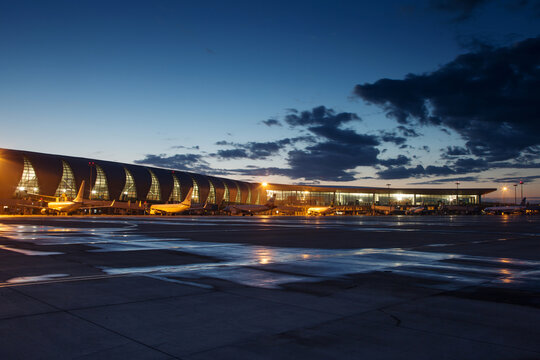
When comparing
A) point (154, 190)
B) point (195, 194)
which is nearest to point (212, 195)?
point (195, 194)

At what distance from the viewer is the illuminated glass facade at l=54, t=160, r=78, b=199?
94194 mm

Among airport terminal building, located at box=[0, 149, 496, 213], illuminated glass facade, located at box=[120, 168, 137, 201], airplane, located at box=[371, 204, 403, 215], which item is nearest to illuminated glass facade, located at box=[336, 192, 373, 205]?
airport terminal building, located at box=[0, 149, 496, 213]

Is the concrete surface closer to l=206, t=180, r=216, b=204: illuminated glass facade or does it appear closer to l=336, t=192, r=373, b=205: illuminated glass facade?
l=206, t=180, r=216, b=204: illuminated glass facade

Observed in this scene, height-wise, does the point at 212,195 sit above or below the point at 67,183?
below

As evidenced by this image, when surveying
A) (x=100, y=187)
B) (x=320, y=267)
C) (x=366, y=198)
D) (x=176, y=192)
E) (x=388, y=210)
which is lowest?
(x=320, y=267)

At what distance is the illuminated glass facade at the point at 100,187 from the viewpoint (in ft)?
338

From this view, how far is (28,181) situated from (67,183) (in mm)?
8718

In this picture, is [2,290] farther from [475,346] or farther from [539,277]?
[539,277]

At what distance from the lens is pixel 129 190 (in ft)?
363

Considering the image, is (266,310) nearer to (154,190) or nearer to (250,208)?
(250,208)

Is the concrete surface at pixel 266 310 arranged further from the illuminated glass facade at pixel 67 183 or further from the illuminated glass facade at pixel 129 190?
the illuminated glass facade at pixel 129 190

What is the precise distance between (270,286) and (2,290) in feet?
16.1

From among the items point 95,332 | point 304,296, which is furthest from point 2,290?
point 304,296

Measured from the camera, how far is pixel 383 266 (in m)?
10.7
